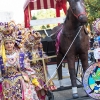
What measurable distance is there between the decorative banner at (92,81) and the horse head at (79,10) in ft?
2.81

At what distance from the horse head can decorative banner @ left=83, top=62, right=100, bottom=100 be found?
2.81 feet

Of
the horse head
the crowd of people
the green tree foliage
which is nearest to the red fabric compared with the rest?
the horse head

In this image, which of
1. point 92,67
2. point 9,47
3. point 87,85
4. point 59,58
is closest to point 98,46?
point 92,67

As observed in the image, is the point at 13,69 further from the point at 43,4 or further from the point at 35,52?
the point at 43,4

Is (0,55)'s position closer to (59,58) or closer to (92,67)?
(92,67)

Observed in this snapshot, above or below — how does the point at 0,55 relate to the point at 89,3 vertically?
below

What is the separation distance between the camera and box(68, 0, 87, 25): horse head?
5148 millimetres

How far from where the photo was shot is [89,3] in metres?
18.0

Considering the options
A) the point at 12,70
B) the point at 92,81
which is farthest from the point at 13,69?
the point at 92,81

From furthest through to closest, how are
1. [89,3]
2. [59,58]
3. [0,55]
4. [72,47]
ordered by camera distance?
[89,3]
[59,58]
[72,47]
[0,55]

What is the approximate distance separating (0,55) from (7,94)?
62cm

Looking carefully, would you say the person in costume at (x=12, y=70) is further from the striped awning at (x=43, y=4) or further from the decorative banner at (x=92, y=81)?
the striped awning at (x=43, y=4)

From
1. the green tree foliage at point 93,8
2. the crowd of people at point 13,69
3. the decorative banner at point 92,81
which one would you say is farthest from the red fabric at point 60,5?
the green tree foliage at point 93,8

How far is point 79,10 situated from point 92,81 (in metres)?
1.33
